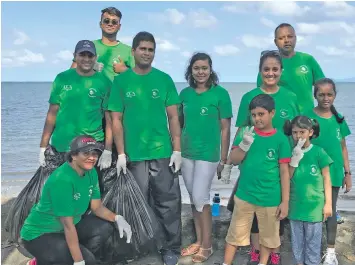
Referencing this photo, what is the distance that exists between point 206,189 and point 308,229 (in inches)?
37.3

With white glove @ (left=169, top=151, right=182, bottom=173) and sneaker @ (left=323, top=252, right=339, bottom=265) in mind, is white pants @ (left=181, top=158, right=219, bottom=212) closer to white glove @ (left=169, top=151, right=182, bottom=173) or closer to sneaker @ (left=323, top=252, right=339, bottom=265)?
white glove @ (left=169, top=151, right=182, bottom=173)

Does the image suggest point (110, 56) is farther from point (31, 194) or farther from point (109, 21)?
point (31, 194)

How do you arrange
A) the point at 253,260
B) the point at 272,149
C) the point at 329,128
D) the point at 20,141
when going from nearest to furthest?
the point at 272,149
the point at 329,128
the point at 253,260
the point at 20,141

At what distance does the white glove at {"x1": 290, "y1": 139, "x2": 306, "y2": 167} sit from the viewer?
141 inches

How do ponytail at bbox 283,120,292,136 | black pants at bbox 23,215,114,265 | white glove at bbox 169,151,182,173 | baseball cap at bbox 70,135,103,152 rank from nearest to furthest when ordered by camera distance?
baseball cap at bbox 70,135,103,152, black pants at bbox 23,215,114,265, ponytail at bbox 283,120,292,136, white glove at bbox 169,151,182,173

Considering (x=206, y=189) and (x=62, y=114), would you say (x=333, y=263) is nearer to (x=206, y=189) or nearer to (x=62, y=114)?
(x=206, y=189)

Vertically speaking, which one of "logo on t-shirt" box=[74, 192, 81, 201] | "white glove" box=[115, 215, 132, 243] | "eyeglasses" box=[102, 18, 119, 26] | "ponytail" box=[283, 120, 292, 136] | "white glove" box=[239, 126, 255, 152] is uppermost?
"eyeglasses" box=[102, 18, 119, 26]

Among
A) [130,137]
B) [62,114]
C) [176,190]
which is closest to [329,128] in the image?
[176,190]

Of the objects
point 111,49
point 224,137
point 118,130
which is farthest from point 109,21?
point 224,137

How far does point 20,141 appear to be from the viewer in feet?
56.3

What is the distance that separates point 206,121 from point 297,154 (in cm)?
89

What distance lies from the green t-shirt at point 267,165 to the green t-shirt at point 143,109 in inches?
33.4

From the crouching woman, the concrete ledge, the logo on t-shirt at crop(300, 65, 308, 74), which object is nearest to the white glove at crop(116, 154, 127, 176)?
the crouching woman

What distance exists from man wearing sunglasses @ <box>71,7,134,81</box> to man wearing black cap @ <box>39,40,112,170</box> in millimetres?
284
